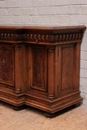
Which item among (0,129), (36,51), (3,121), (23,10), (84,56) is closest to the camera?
(0,129)

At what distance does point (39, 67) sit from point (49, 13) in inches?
24.6

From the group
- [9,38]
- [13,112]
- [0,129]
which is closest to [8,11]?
[9,38]

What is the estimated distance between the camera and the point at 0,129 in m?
1.69

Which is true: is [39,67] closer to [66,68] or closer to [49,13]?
[66,68]

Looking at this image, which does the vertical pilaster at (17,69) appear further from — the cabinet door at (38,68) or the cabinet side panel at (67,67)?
the cabinet side panel at (67,67)

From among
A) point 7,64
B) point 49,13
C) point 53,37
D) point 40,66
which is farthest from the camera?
point 49,13

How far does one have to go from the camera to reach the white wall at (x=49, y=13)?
6.88ft

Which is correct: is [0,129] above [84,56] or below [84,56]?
below

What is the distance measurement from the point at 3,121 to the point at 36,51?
2.03ft

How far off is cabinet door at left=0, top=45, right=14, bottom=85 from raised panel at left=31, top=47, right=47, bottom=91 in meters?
0.19

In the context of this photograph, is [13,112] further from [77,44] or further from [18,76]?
[77,44]

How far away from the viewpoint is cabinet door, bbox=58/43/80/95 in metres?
1.94

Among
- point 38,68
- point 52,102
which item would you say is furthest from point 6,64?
point 52,102

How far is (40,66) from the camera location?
→ 6.38 feet
